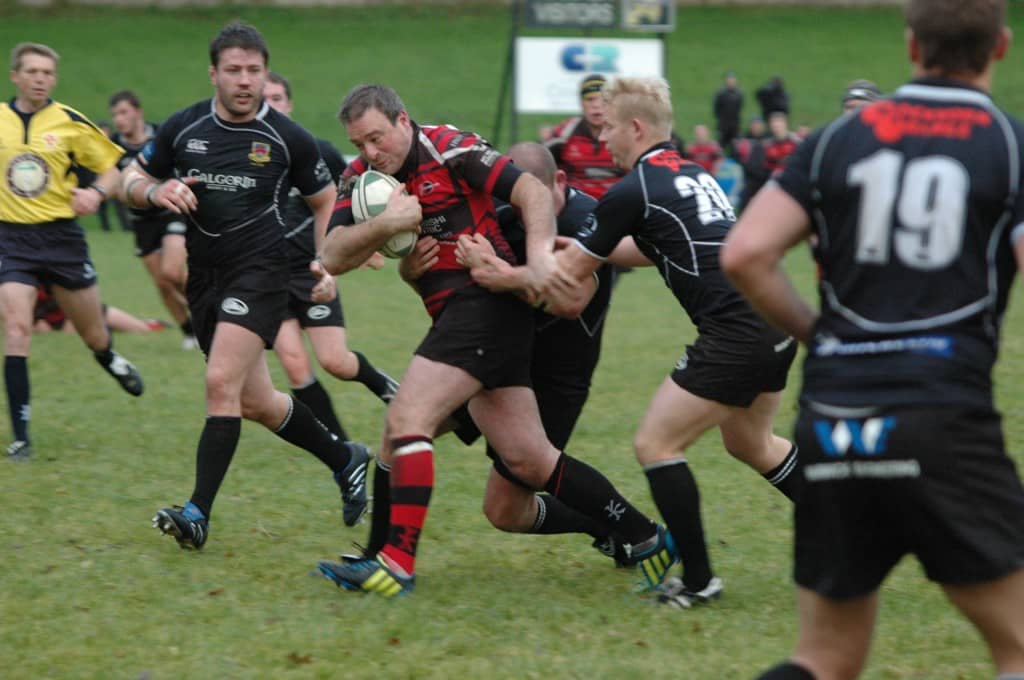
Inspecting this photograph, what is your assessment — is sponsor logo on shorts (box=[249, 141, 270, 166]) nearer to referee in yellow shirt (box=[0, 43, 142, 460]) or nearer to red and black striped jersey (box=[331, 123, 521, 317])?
red and black striped jersey (box=[331, 123, 521, 317])

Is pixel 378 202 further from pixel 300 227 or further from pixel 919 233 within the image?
pixel 300 227

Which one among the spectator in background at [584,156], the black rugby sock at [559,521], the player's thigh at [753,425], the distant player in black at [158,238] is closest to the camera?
the player's thigh at [753,425]

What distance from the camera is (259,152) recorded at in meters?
6.17

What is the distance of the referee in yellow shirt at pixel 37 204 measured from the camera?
7758mm

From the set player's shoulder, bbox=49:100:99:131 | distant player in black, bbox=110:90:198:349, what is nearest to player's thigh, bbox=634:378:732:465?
player's shoulder, bbox=49:100:99:131

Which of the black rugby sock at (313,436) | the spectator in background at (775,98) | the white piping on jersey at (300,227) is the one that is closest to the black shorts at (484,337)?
the black rugby sock at (313,436)

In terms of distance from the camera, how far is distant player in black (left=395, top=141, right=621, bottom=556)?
5.47m

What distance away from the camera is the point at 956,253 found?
291 centimetres

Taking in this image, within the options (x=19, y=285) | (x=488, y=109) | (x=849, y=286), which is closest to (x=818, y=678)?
(x=849, y=286)

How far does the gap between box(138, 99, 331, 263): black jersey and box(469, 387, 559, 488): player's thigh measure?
159cm

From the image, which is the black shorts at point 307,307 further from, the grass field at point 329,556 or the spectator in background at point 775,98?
the spectator in background at point 775,98

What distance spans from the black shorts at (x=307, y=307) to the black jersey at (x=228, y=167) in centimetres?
176

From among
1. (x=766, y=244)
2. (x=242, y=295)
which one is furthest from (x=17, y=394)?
(x=766, y=244)

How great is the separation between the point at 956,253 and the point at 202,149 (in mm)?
4061
